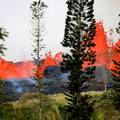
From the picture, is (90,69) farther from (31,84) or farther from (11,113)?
(31,84)

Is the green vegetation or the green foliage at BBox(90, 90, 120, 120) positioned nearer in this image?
the green foliage at BBox(90, 90, 120, 120)

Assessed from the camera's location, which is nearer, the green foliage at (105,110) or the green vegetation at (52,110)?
the green foliage at (105,110)

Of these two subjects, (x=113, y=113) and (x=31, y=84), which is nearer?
(x=113, y=113)

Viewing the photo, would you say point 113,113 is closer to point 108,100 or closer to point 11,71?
point 108,100

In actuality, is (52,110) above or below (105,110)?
above

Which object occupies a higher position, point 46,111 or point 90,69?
point 90,69

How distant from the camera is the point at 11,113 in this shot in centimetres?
6391

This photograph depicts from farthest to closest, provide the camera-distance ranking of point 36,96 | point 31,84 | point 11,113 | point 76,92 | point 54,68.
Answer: point 54,68, point 31,84, point 36,96, point 11,113, point 76,92

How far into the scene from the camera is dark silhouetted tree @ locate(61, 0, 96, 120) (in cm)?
5484

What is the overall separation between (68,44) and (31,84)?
82.3ft

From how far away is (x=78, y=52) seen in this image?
5600 centimetres

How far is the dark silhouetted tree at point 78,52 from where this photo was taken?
54.8 metres

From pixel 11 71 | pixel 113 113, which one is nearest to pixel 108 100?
pixel 113 113

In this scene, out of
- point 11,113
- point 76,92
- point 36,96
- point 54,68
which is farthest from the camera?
point 54,68
